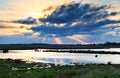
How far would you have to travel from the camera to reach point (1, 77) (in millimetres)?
43594

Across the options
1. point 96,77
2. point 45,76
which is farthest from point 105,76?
point 45,76

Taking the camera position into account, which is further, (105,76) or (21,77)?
(21,77)

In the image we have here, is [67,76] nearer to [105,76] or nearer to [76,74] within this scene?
[76,74]

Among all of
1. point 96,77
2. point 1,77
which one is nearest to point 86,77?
point 96,77

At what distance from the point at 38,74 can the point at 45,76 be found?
2064 mm

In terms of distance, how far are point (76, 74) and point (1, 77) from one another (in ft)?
35.2

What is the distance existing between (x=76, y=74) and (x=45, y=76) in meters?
4.52

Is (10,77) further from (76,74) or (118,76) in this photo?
(118,76)

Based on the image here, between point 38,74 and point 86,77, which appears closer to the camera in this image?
point 86,77

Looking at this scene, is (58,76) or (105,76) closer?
(105,76)

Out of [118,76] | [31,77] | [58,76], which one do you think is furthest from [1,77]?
[118,76]

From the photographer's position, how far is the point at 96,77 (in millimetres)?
40406

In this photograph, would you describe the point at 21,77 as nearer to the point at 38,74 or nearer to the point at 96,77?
the point at 38,74

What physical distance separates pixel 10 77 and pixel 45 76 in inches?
198
